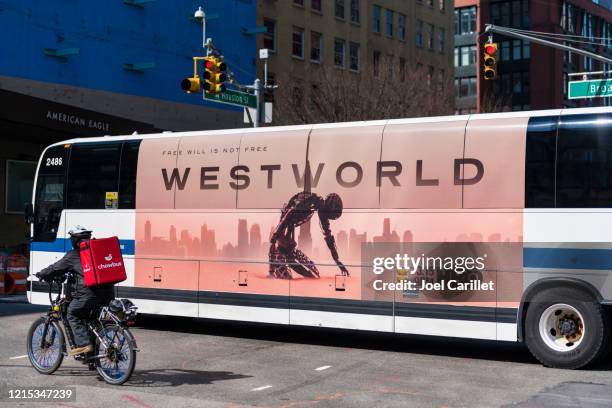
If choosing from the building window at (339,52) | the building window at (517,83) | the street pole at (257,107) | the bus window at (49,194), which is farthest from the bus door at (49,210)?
the building window at (517,83)

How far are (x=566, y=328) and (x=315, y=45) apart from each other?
38.4m

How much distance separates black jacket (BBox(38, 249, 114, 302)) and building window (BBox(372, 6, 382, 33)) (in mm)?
45431

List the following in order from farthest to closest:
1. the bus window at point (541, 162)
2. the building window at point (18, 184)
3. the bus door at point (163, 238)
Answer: the building window at point (18, 184)
the bus door at point (163, 238)
the bus window at point (541, 162)

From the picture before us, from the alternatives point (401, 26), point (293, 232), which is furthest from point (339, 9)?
point (293, 232)

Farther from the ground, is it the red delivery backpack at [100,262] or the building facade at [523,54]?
the building facade at [523,54]

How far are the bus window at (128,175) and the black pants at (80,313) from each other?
492 centimetres

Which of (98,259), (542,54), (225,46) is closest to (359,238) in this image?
(98,259)

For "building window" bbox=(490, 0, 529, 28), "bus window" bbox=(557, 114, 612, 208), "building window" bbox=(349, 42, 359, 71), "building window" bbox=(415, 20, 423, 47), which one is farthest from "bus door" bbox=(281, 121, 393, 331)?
"building window" bbox=(490, 0, 529, 28)

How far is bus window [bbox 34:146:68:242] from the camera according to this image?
49.4 feet

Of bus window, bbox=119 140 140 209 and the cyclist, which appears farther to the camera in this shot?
bus window, bbox=119 140 140 209

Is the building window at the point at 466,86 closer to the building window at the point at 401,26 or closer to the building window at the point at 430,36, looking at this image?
the building window at the point at 430,36

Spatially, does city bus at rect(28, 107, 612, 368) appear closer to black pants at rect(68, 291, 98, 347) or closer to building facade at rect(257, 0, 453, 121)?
black pants at rect(68, 291, 98, 347)

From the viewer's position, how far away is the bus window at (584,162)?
10.6 metres

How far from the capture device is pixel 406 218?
1185 centimetres
